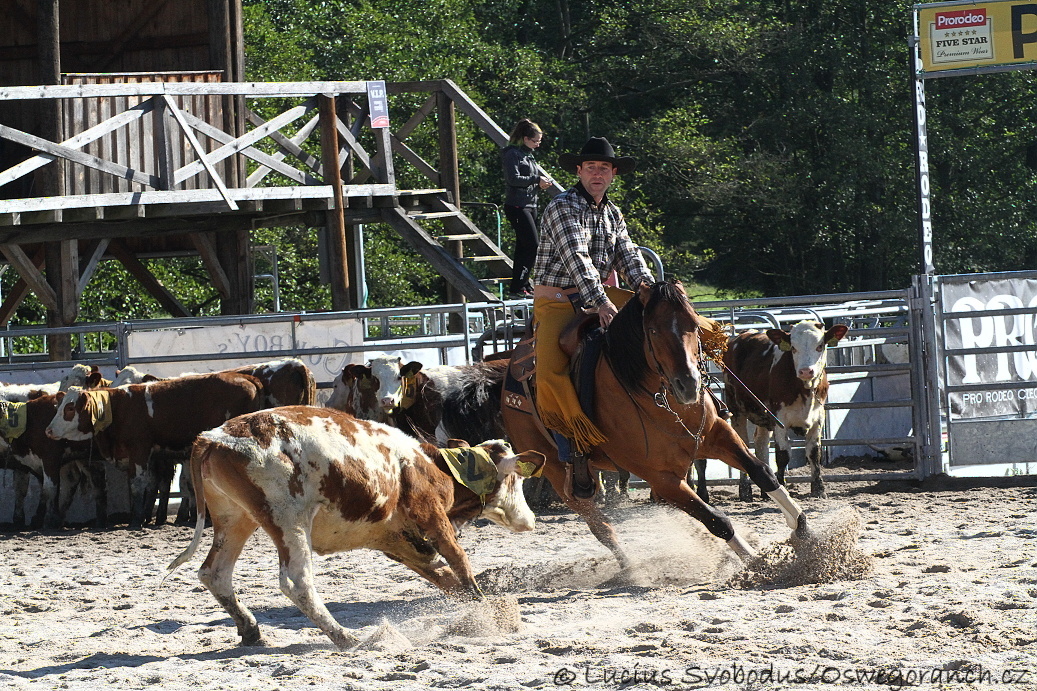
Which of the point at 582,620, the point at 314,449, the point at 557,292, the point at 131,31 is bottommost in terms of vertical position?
the point at 582,620

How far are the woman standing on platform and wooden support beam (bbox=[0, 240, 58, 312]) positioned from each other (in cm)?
481

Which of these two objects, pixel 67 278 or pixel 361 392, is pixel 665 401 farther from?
pixel 67 278

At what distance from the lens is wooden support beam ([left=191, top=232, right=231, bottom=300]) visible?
15234mm

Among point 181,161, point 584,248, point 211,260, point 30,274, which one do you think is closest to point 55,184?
point 30,274

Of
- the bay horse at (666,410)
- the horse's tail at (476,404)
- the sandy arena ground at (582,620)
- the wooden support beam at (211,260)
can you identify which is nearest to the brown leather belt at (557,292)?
the bay horse at (666,410)

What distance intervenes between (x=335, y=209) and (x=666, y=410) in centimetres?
772

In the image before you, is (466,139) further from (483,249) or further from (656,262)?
(656,262)

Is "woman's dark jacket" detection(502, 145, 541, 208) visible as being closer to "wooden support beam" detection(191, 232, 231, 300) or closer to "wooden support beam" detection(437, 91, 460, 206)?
"wooden support beam" detection(437, 91, 460, 206)

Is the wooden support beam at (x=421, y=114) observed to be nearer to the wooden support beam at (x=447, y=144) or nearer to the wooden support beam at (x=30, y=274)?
the wooden support beam at (x=447, y=144)

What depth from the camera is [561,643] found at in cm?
569

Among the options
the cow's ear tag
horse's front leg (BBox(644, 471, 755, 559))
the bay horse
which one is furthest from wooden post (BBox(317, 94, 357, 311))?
the cow's ear tag

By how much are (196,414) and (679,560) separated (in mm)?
5256

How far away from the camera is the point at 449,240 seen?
1492 cm

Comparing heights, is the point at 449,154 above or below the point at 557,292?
above
